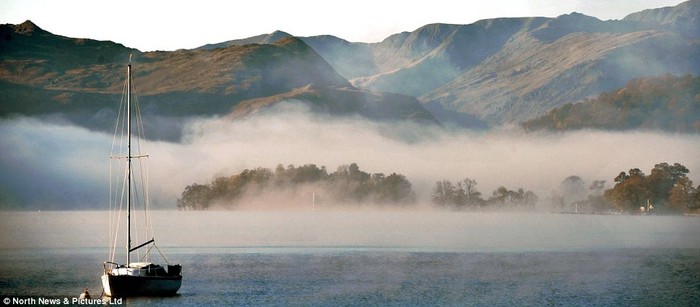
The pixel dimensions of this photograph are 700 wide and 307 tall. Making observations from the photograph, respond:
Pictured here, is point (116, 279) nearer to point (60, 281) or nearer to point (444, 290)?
point (60, 281)

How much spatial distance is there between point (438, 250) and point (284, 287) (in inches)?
2515

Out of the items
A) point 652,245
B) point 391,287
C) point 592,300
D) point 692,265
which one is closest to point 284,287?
point 391,287

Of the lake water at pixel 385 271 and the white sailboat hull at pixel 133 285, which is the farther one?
the lake water at pixel 385 271

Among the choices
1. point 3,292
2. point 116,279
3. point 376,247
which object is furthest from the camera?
point 376,247

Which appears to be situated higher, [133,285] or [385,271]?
[133,285]

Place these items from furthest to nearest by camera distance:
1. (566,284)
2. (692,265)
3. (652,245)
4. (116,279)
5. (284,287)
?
(652,245), (692,265), (566,284), (284,287), (116,279)

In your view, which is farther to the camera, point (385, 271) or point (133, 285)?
point (385, 271)

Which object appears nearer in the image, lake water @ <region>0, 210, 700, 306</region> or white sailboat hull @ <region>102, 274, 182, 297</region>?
white sailboat hull @ <region>102, 274, 182, 297</region>

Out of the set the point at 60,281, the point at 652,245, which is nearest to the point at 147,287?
the point at 60,281

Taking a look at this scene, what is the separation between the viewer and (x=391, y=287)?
98.4 meters

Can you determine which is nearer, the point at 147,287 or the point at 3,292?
the point at 147,287

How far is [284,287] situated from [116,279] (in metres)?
20.8

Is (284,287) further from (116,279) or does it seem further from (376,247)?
(376,247)

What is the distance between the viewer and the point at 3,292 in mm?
88688
